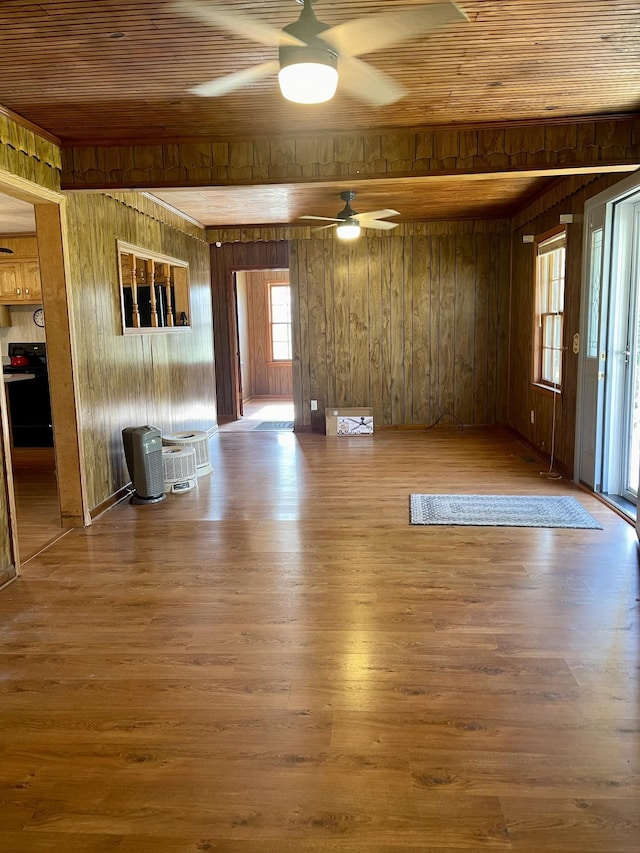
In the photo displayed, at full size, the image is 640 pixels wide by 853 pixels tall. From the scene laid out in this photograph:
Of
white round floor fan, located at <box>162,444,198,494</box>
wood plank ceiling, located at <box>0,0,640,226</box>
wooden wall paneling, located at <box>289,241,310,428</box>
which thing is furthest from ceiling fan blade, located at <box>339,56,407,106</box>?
wooden wall paneling, located at <box>289,241,310,428</box>

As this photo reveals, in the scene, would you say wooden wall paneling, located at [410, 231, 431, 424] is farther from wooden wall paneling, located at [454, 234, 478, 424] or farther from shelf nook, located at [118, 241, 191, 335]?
shelf nook, located at [118, 241, 191, 335]

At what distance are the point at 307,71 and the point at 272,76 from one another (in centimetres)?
98

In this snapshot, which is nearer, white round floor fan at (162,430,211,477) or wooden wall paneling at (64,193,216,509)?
wooden wall paneling at (64,193,216,509)

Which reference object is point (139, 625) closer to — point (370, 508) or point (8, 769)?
point (8, 769)

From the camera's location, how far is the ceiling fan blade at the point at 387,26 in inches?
81.4

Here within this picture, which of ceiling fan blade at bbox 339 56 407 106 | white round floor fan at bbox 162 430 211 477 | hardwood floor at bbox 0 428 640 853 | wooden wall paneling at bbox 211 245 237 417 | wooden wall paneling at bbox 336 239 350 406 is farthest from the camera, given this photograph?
wooden wall paneling at bbox 211 245 237 417

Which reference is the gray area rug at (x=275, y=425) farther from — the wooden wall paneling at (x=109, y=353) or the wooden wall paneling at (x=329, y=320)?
the wooden wall paneling at (x=109, y=353)

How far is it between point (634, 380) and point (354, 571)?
264 cm

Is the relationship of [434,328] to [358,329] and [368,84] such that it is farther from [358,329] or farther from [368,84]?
[368,84]

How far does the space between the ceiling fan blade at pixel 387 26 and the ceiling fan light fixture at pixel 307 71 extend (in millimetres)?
86

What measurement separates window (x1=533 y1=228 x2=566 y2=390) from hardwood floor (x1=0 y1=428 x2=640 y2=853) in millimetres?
2209

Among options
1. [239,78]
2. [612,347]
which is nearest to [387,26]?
[239,78]

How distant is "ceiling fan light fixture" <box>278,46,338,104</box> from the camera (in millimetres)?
2217

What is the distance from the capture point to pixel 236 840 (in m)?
1.74
